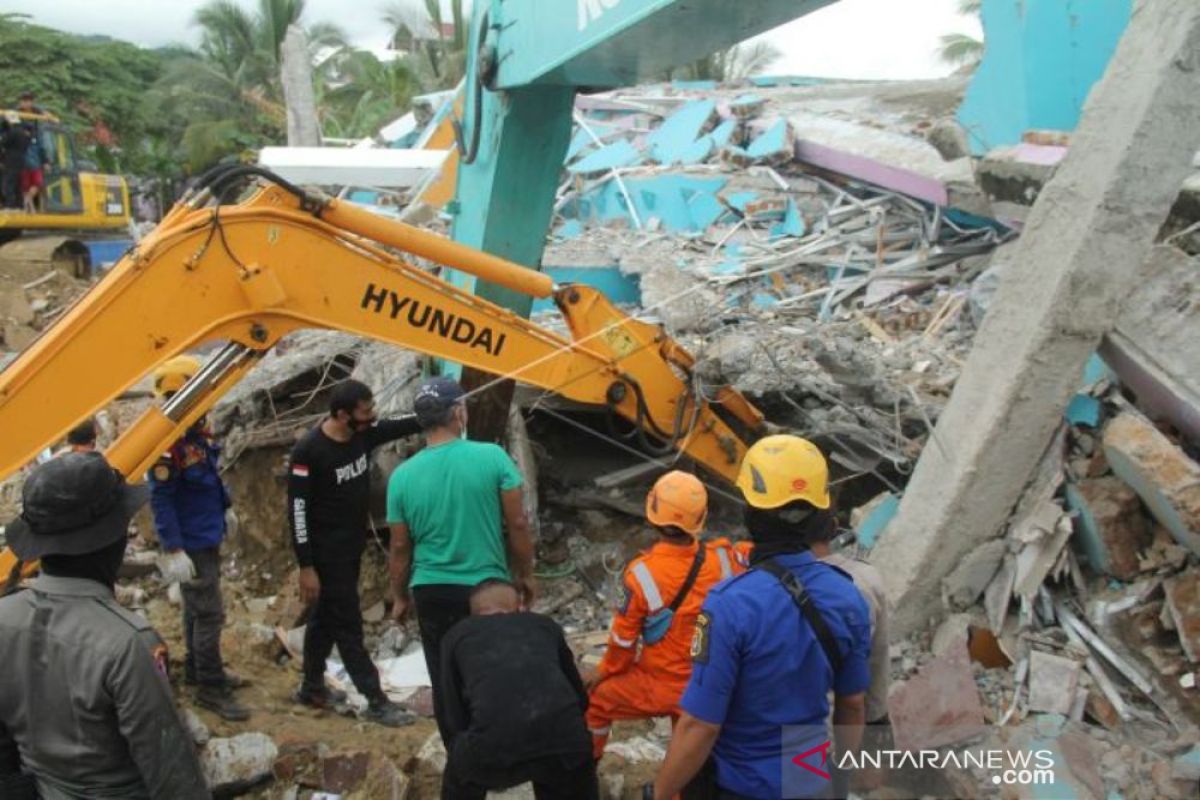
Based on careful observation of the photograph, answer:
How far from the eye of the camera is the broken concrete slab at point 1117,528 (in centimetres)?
434

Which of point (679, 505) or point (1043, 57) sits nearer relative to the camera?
point (679, 505)

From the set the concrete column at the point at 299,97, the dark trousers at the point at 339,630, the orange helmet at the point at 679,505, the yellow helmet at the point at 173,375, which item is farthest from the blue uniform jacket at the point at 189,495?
the concrete column at the point at 299,97

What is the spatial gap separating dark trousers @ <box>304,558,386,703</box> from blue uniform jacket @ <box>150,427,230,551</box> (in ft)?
1.71

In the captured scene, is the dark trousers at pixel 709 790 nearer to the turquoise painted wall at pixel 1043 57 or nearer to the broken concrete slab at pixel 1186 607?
the broken concrete slab at pixel 1186 607

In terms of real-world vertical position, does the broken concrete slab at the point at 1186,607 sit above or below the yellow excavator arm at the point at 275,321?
below

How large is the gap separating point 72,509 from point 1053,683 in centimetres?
368

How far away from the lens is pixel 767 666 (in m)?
2.41

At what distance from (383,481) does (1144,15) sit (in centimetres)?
460

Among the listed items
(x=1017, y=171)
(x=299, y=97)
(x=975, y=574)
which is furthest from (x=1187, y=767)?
(x=299, y=97)

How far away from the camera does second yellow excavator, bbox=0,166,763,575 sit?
3.62 metres

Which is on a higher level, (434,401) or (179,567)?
(434,401)

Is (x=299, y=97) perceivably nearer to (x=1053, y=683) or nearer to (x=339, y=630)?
(x=339, y=630)

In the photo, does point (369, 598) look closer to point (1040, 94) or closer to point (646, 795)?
point (646, 795)

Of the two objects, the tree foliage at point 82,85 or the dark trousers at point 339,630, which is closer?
the dark trousers at point 339,630
